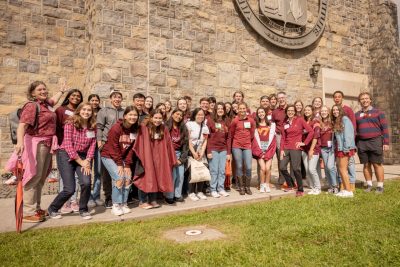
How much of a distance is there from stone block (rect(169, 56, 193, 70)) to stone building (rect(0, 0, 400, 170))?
2 centimetres

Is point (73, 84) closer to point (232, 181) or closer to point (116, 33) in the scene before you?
point (116, 33)

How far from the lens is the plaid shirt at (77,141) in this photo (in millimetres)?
3963

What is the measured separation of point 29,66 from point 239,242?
5.93 m

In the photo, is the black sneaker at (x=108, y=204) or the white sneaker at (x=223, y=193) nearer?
the black sneaker at (x=108, y=204)

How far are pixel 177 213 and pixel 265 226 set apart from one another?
139 centimetres

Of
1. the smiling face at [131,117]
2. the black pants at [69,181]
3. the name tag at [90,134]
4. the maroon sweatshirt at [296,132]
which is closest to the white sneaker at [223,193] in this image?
the maroon sweatshirt at [296,132]

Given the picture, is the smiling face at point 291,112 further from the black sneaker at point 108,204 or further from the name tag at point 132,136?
the black sneaker at point 108,204

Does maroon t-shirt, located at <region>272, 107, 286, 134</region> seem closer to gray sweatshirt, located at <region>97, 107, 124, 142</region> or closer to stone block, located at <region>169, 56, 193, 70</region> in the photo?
stone block, located at <region>169, 56, 193, 70</region>

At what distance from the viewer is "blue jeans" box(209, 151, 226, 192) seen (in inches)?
214

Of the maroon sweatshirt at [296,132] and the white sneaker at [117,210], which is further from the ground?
the maroon sweatshirt at [296,132]

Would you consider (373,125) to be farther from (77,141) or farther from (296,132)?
(77,141)

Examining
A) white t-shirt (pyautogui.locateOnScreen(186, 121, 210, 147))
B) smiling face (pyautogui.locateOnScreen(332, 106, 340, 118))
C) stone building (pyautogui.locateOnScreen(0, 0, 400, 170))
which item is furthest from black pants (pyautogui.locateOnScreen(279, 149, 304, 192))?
stone building (pyautogui.locateOnScreen(0, 0, 400, 170))

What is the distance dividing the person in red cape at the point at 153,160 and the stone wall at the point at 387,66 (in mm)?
9070

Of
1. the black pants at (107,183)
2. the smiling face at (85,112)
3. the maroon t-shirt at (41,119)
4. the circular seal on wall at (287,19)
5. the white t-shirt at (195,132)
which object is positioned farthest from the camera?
the circular seal on wall at (287,19)
